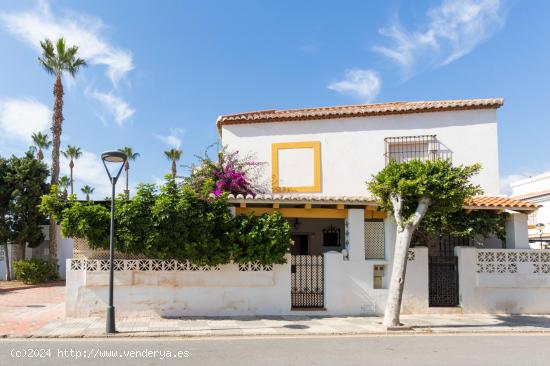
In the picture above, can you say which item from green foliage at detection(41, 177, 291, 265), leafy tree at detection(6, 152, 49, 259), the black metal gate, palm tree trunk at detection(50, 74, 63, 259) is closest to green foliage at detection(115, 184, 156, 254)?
green foliage at detection(41, 177, 291, 265)

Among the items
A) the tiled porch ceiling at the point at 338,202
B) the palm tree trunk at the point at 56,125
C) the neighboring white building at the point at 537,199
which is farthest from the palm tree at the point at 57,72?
the neighboring white building at the point at 537,199

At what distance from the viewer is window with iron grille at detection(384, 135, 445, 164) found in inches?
587

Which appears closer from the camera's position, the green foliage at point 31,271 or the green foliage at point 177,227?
the green foliage at point 177,227

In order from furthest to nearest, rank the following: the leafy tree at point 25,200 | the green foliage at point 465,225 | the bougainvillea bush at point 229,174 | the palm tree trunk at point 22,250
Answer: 1. the palm tree trunk at point 22,250
2. the leafy tree at point 25,200
3. the bougainvillea bush at point 229,174
4. the green foliage at point 465,225

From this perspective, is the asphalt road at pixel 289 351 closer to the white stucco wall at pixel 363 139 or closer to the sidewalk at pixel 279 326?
the sidewalk at pixel 279 326

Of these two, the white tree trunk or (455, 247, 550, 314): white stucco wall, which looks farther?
(455, 247, 550, 314): white stucco wall

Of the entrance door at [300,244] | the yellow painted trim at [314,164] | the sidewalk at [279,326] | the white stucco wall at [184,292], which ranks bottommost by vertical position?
the sidewalk at [279,326]

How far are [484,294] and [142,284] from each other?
9.48 metres

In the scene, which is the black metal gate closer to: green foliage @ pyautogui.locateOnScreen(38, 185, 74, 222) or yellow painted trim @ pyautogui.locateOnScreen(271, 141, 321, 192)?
yellow painted trim @ pyautogui.locateOnScreen(271, 141, 321, 192)

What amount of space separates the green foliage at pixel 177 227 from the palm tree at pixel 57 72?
11.3 metres

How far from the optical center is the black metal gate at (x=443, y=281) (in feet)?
37.8

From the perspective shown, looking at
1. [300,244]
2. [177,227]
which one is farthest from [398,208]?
[300,244]

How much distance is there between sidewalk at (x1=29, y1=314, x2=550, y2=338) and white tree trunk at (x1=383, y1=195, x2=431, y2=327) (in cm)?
44

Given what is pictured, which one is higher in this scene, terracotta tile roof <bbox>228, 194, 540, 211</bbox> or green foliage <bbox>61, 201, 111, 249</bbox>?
terracotta tile roof <bbox>228, 194, 540, 211</bbox>
